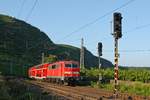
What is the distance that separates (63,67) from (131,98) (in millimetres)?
24085

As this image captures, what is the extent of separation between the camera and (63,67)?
55312 millimetres

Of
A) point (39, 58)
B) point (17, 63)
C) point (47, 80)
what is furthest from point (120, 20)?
point (39, 58)

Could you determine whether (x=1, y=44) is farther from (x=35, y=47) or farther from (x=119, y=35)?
(x=119, y=35)

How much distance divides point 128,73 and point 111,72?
12.2 ft

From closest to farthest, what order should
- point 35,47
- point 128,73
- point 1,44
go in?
point 128,73, point 1,44, point 35,47

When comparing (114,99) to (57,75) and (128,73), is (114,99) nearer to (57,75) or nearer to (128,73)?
(57,75)

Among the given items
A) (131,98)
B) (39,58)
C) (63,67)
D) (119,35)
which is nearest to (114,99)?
(131,98)

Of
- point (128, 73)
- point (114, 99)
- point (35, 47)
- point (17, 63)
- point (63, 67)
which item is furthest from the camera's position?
point (35, 47)

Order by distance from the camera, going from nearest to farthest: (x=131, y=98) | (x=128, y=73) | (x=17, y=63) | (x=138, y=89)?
(x=131, y=98) < (x=138, y=89) < (x=128, y=73) < (x=17, y=63)

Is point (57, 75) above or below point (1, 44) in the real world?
below

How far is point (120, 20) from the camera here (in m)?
26.5

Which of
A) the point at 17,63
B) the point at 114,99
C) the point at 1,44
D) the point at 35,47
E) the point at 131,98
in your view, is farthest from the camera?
the point at 35,47

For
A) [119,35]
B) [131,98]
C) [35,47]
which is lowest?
[131,98]

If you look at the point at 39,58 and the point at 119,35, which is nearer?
the point at 119,35
